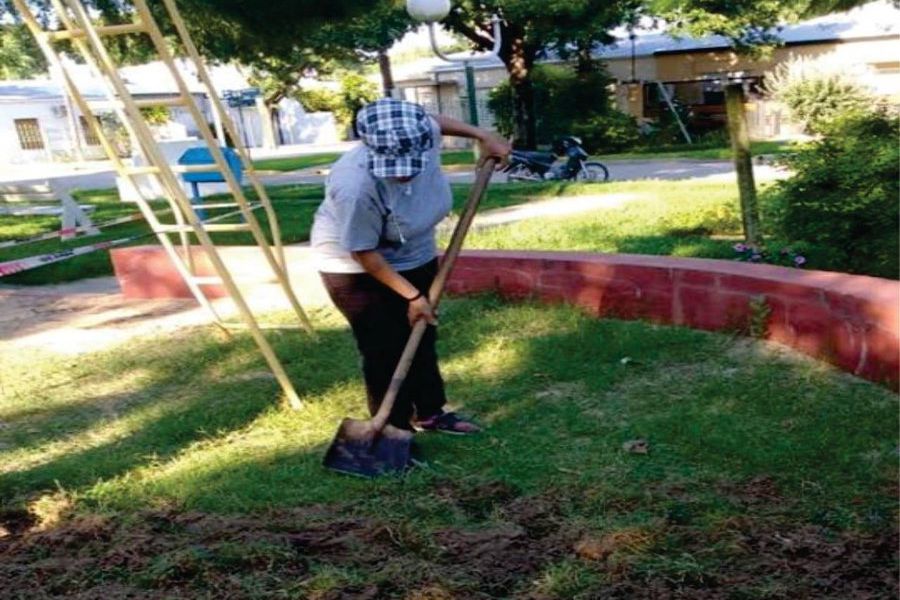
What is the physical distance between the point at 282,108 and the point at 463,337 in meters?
38.4

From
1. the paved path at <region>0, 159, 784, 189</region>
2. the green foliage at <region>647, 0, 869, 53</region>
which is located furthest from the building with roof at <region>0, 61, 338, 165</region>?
the green foliage at <region>647, 0, 869, 53</region>

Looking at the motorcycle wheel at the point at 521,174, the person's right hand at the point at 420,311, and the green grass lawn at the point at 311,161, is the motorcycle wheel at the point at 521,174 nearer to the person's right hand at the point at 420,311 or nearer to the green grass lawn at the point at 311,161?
the green grass lawn at the point at 311,161

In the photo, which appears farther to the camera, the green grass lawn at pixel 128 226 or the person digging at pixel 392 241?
the green grass lawn at pixel 128 226

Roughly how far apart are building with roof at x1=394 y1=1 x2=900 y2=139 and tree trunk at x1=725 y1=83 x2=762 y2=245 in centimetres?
1652

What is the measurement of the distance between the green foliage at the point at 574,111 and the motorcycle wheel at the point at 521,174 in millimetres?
7696

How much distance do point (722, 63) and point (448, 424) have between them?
23.3 meters

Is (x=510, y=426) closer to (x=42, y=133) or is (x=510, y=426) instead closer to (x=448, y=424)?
(x=448, y=424)

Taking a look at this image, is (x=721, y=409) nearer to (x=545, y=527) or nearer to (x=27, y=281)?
(x=545, y=527)

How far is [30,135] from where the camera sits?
3872 cm

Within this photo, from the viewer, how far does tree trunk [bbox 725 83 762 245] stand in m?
5.52

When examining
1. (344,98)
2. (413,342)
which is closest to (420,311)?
(413,342)

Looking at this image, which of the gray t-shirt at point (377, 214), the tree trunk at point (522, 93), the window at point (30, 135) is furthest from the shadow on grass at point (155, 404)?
the window at point (30, 135)

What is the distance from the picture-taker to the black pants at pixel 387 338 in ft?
11.1

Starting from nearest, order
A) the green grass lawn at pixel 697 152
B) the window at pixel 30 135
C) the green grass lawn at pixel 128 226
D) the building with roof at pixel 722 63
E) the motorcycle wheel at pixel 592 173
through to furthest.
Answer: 1. the green grass lawn at pixel 128 226
2. the motorcycle wheel at pixel 592 173
3. the green grass lawn at pixel 697 152
4. the building with roof at pixel 722 63
5. the window at pixel 30 135
